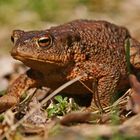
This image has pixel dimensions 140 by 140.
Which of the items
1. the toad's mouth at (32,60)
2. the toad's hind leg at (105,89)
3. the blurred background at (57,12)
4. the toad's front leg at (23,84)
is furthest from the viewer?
the blurred background at (57,12)

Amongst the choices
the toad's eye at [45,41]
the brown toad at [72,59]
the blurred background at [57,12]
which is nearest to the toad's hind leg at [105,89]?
the brown toad at [72,59]

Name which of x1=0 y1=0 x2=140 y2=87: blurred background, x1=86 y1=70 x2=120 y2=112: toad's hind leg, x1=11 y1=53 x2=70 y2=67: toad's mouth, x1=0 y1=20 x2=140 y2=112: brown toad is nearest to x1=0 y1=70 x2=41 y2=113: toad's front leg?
x1=0 y1=20 x2=140 y2=112: brown toad

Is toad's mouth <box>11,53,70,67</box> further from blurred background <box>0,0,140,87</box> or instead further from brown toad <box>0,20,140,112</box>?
blurred background <box>0,0,140,87</box>

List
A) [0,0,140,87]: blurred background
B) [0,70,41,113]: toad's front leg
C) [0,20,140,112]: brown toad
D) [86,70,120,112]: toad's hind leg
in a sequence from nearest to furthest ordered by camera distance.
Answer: [0,20,140,112]: brown toad < [86,70,120,112]: toad's hind leg < [0,70,41,113]: toad's front leg < [0,0,140,87]: blurred background

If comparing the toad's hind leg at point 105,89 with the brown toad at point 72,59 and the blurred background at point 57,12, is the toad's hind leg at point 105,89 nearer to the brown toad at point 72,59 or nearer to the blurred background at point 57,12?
the brown toad at point 72,59

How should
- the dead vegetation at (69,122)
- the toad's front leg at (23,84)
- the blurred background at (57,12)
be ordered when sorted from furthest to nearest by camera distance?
the blurred background at (57,12)
the toad's front leg at (23,84)
the dead vegetation at (69,122)

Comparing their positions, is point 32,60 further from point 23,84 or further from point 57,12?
point 57,12
